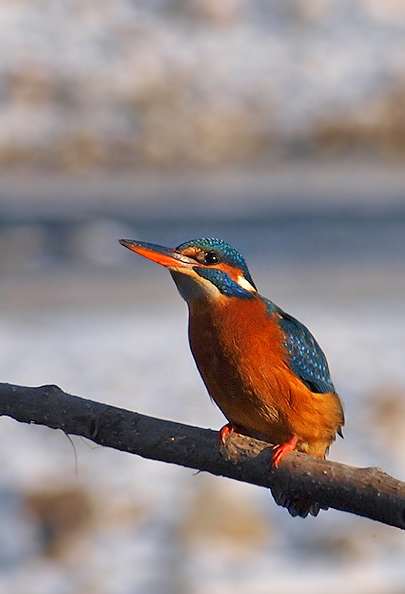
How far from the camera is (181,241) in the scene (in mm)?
8086

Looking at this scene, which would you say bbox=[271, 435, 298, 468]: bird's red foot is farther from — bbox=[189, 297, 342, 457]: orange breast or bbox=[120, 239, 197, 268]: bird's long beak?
bbox=[120, 239, 197, 268]: bird's long beak

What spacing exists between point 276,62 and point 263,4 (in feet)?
3.33

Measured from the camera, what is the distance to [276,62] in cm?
1373

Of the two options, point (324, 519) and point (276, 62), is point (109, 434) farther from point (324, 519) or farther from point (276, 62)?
point (276, 62)

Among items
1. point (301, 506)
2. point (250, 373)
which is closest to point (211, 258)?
point (250, 373)

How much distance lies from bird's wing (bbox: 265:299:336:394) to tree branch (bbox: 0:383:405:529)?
41cm

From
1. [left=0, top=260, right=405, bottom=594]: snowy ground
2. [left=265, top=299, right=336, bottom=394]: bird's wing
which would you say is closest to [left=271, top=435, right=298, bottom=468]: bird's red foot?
[left=265, top=299, right=336, bottom=394]: bird's wing

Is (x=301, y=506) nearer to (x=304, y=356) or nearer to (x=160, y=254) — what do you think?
(x=304, y=356)

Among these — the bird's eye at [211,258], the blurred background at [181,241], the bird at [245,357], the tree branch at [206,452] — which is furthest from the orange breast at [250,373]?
the blurred background at [181,241]

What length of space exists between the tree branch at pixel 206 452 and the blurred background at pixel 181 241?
2.07m

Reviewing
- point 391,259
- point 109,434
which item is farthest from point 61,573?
point 391,259

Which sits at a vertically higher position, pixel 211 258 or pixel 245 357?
pixel 211 258

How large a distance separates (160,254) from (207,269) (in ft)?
0.62

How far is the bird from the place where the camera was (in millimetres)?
2357
